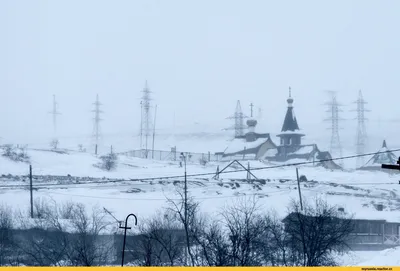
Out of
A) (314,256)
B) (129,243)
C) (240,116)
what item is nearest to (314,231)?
(314,256)

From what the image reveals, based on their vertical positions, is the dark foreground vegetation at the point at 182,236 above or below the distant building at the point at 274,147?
below

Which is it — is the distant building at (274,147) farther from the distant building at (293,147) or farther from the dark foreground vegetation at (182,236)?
the dark foreground vegetation at (182,236)

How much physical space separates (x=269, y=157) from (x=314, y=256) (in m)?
8.64

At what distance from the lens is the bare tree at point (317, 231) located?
10.7m

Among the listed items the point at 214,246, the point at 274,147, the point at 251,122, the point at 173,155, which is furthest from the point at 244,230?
the point at 274,147

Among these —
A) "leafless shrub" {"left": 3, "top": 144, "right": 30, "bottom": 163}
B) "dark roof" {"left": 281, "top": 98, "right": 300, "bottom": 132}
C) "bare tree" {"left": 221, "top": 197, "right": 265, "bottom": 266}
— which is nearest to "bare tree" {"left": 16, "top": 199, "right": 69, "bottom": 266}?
"leafless shrub" {"left": 3, "top": 144, "right": 30, "bottom": 163}

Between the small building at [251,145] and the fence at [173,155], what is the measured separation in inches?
54.0

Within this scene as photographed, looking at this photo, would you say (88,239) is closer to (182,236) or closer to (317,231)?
(182,236)

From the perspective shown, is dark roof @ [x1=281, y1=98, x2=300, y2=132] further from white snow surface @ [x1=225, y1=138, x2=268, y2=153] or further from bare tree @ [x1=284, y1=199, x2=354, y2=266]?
bare tree @ [x1=284, y1=199, x2=354, y2=266]

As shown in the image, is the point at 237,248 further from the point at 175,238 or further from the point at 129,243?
the point at 129,243

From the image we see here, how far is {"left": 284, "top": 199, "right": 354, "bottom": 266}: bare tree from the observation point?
422 inches

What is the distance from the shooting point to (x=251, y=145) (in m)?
21.4

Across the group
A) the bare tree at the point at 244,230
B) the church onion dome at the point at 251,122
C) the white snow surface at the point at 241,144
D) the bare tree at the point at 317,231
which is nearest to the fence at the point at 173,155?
the white snow surface at the point at 241,144

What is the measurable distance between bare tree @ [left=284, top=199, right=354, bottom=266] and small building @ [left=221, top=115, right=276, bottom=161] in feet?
18.1
